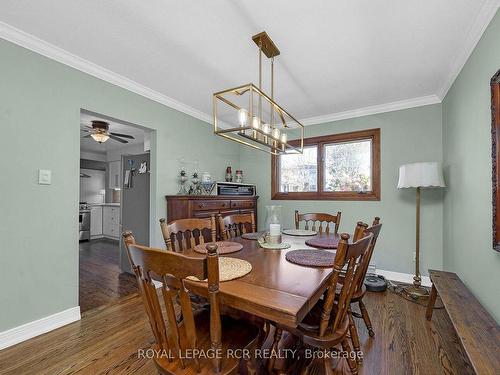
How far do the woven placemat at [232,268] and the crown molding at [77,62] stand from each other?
2243 millimetres

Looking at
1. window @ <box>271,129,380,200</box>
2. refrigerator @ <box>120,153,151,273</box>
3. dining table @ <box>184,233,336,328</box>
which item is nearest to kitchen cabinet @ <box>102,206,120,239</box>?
refrigerator @ <box>120,153,151,273</box>

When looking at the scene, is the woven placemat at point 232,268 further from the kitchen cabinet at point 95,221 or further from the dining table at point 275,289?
the kitchen cabinet at point 95,221

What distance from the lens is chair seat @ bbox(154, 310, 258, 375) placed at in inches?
36.1

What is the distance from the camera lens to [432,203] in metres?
2.90

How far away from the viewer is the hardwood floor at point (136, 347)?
1.53 m

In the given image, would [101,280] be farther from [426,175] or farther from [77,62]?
[426,175]

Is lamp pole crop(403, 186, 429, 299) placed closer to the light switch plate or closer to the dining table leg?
the dining table leg

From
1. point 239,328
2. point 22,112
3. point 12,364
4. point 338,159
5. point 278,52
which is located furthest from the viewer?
point 338,159

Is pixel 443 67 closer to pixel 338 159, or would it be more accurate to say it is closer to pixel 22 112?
pixel 338 159

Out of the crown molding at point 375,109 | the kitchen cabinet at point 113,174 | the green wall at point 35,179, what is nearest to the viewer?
the green wall at point 35,179

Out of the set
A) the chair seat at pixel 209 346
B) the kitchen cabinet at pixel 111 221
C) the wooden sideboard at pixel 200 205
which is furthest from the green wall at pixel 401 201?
the kitchen cabinet at pixel 111 221

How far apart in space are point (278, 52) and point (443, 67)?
1665 mm

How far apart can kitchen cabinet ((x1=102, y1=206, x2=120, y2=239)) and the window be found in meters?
4.21

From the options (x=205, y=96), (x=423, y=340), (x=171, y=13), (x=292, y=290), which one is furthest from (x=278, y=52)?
(x=423, y=340)
